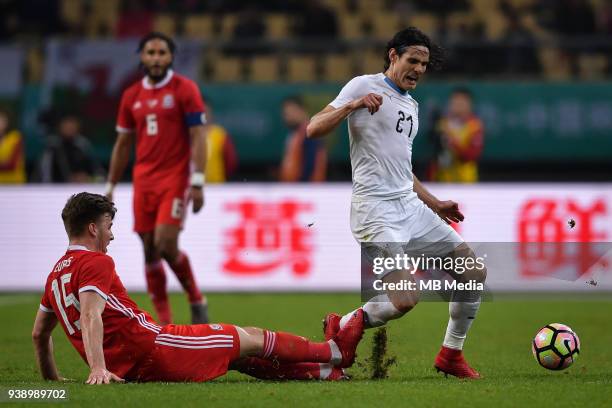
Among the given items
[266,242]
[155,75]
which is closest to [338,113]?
[155,75]

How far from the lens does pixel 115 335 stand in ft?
21.3

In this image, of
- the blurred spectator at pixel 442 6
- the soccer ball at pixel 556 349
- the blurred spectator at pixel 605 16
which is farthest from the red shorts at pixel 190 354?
the blurred spectator at pixel 605 16

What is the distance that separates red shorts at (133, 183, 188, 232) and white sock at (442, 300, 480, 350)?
319cm

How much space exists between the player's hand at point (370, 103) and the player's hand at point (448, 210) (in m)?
1.10

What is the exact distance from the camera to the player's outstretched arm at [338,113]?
22.1 feet

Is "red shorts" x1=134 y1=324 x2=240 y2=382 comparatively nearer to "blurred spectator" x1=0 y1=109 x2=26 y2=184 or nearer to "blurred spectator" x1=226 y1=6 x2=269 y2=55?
"blurred spectator" x1=0 y1=109 x2=26 y2=184

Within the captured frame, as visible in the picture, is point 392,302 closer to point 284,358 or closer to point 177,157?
point 284,358

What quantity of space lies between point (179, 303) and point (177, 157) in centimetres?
397

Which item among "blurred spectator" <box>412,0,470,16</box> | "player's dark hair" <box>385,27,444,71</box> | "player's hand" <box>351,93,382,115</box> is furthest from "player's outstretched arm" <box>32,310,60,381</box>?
"blurred spectator" <box>412,0,470,16</box>

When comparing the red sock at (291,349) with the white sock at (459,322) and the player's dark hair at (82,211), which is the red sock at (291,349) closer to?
the white sock at (459,322)

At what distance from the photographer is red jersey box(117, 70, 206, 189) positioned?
978cm

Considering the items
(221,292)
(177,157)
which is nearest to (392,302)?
(177,157)

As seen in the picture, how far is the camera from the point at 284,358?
6.87m

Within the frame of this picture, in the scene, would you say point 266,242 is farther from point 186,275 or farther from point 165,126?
point 165,126
